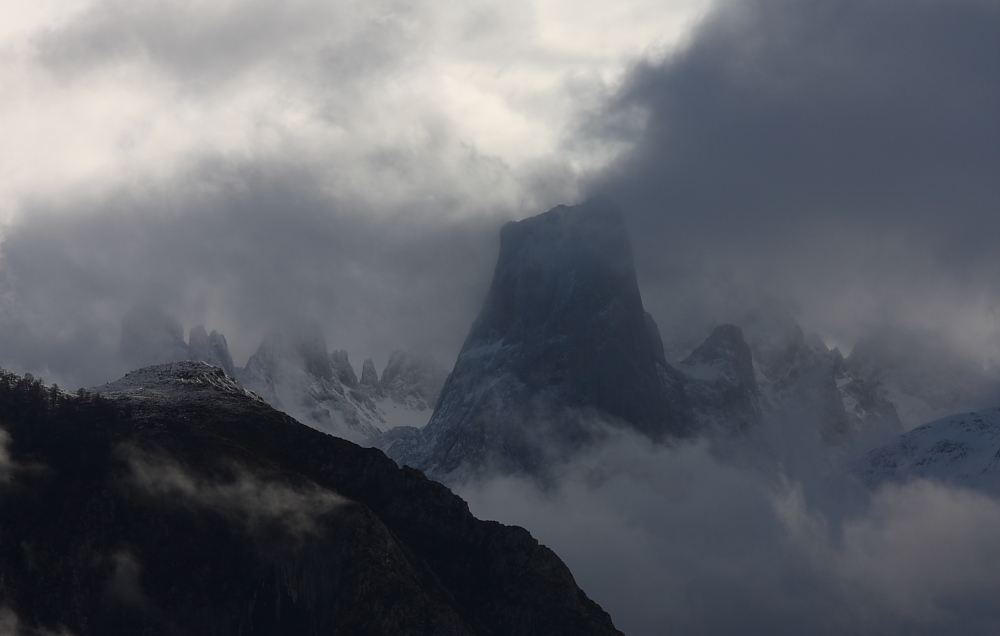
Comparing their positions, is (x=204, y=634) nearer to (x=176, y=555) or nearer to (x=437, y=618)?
(x=176, y=555)

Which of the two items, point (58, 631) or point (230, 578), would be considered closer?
point (58, 631)

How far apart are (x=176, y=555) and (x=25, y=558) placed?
20.3m

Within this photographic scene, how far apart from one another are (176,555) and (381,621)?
31.4 meters

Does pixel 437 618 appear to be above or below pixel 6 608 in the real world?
above

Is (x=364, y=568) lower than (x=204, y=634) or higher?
higher

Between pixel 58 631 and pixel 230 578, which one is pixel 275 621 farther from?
pixel 58 631

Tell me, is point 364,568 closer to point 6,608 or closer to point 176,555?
point 176,555

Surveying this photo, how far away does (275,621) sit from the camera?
19750 cm

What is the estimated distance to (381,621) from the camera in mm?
192500

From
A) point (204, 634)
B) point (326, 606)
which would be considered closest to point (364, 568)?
point (326, 606)

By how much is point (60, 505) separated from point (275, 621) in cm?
3443

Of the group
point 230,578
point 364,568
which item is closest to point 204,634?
point 230,578

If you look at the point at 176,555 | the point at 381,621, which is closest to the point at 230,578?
the point at 176,555

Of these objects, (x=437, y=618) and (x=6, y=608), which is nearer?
(x=6, y=608)
